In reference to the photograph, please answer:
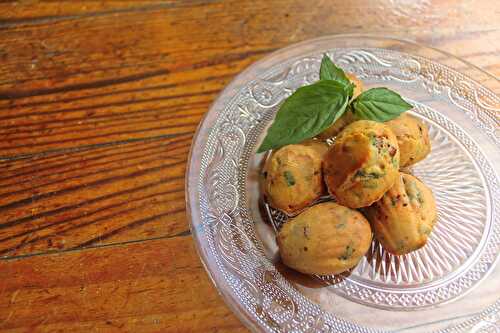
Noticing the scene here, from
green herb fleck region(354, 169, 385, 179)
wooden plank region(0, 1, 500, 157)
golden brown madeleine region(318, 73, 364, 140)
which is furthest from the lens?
wooden plank region(0, 1, 500, 157)

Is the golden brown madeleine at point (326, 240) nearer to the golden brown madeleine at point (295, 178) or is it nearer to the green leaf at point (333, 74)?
the golden brown madeleine at point (295, 178)

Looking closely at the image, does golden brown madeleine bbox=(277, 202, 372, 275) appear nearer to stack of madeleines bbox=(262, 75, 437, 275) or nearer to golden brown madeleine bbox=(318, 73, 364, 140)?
stack of madeleines bbox=(262, 75, 437, 275)

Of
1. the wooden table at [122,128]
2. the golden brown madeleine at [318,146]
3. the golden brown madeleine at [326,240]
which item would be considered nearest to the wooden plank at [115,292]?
the wooden table at [122,128]

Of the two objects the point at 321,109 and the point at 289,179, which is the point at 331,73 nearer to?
the point at 321,109

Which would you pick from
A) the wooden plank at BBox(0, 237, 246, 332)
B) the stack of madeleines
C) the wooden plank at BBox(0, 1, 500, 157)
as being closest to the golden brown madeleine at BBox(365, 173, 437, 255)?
the stack of madeleines

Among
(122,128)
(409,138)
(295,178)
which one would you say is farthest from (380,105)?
(122,128)
